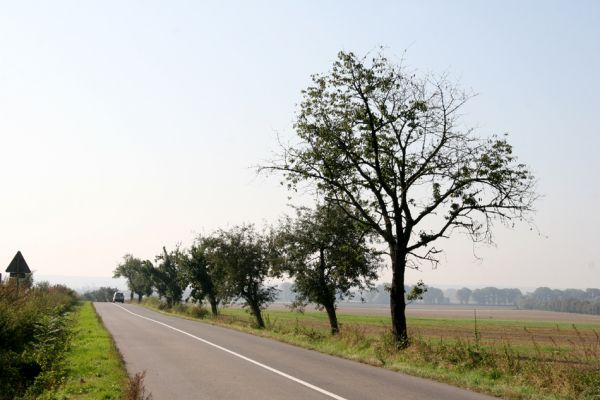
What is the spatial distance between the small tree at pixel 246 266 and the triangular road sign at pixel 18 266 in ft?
54.3

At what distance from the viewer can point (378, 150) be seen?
21578mm

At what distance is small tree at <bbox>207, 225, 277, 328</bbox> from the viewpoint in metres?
41.9

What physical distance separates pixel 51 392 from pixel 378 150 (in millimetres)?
14298

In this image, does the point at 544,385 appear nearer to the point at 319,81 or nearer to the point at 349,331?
the point at 349,331

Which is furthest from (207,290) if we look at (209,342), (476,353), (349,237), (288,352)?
(476,353)

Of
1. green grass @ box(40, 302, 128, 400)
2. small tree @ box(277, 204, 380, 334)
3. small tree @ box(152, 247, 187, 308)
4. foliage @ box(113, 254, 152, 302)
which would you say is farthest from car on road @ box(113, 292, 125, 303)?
green grass @ box(40, 302, 128, 400)

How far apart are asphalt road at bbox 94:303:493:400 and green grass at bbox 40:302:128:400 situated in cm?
53

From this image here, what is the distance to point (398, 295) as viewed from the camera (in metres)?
21.1

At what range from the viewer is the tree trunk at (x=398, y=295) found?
68.1ft

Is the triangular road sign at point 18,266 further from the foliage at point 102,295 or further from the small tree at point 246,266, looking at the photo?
the foliage at point 102,295

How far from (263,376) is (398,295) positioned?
9119mm

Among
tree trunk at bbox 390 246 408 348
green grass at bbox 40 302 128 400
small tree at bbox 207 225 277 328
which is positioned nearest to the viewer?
green grass at bbox 40 302 128 400

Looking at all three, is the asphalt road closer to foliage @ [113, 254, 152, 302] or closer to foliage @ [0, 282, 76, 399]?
foliage @ [0, 282, 76, 399]

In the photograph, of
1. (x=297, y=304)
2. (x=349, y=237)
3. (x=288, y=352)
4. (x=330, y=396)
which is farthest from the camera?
(x=297, y=304)
